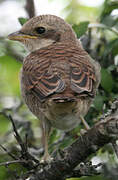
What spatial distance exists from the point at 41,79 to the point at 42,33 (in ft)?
4.93

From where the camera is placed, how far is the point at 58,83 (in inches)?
165

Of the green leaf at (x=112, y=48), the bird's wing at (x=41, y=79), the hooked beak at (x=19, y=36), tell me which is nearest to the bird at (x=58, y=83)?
the bird's wing at (x=41, y=79)

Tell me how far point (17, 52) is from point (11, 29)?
168 centimetres

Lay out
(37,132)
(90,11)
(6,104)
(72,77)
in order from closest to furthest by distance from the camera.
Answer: (72,77), (37,132), (6,104), (90,11)

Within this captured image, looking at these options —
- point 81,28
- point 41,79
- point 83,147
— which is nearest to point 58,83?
point 41,79

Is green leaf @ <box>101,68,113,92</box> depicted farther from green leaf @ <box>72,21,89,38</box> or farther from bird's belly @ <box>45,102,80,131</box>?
bird's belly @ <box>45,102,80,131</box>

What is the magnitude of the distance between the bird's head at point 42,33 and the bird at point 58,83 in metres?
0.02

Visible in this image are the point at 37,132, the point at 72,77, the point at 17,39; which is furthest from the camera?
the point at 37,132

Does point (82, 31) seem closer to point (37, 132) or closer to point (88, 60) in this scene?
point (88, 60)

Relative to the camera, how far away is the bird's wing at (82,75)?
4199mm

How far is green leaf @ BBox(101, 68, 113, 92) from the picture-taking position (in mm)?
5004

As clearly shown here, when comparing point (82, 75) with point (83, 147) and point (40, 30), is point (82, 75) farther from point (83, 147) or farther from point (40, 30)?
point (40, 30)

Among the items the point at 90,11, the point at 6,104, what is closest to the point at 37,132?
the point at 6,104

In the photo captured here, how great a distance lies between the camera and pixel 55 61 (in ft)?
15.3
